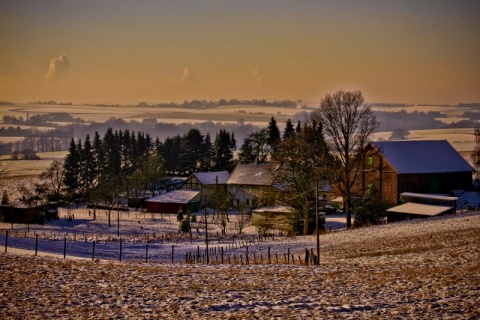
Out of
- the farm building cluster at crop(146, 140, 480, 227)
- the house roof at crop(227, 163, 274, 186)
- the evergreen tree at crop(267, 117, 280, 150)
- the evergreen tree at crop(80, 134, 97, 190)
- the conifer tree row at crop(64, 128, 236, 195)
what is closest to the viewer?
the farm building cluster at crop(146, 140, 480, 227)

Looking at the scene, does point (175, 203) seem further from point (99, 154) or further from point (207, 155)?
point (207, 155)

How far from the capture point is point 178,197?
77.2m

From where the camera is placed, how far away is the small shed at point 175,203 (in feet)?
247

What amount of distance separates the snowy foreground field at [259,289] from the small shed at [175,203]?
4928 cm

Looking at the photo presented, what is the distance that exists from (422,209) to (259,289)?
1391 inches

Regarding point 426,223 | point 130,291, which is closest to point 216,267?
point 130,291

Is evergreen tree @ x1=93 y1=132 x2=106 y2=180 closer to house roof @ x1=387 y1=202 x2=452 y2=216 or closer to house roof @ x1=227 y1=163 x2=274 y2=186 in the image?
house roof @ x1=227 y1=163 x2=274 y2=186

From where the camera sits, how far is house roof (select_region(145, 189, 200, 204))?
249ft

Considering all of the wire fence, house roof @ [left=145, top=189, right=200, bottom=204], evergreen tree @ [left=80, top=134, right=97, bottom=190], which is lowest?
the wire fence

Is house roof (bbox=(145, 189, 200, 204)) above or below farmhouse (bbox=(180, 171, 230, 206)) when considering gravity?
below

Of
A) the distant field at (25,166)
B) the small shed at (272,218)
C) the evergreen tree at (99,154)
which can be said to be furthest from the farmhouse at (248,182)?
the distant field at (25,166)

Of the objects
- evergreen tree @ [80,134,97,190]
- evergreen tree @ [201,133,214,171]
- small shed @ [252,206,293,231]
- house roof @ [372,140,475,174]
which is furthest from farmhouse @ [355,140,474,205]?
evergreen tree @ [80,134,97,190]

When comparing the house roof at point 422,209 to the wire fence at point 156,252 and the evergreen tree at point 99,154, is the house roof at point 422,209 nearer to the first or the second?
the wire fence at point 156,252

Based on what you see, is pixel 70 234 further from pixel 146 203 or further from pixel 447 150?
pixel 447 150
